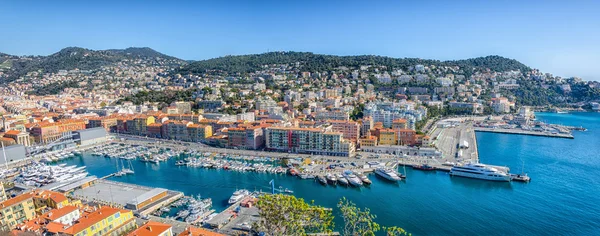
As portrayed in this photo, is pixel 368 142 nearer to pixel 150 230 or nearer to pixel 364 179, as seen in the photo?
pixel 364 179

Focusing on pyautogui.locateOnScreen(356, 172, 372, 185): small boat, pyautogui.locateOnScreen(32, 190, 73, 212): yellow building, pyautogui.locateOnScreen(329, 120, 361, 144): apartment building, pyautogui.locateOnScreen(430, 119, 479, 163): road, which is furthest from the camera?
pyautogui.locateOnScreen(329, 120, 361, 144): apartment building

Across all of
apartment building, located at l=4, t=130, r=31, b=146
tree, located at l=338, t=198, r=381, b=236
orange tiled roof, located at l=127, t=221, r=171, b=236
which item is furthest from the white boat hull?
apartment building, located at l=4, t=130, r=31, b=146

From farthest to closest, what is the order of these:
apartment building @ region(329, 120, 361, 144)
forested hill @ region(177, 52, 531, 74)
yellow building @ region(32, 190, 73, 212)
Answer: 1. forested hill @ region(177, 52, 531, 74)
2. apartment building @ region(329, 120, 361, 144)
3. yellow building @ region(32, 190, 73, 212)

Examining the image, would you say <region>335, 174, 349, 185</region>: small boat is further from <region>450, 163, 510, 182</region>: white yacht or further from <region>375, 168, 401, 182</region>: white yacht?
<region>450, 163, 510, 182</region>: white yacht

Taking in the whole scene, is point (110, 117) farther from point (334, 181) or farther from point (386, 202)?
point (386, 202)

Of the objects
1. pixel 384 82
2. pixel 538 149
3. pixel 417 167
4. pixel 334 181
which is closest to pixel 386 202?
pixel 334 181

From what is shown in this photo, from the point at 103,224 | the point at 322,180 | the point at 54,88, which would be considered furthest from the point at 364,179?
the point at 54,88
